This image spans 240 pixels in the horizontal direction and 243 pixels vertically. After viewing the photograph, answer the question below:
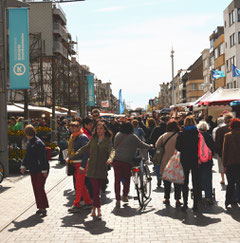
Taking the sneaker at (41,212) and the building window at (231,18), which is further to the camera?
the building window at (231,18)

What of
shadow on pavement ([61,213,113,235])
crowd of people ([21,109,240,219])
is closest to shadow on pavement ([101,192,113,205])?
crowd of people ([21,109,240,219])

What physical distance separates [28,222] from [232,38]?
→ 53461mm

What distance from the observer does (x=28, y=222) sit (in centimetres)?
817

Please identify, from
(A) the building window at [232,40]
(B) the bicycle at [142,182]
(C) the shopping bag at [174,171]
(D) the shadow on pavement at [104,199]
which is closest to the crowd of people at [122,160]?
(C) the shopping bag at [174,171]

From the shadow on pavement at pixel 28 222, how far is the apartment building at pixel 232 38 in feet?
161

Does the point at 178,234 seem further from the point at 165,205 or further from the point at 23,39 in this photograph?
the point at 23,39

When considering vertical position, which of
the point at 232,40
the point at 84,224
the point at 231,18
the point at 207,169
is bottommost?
the point at 84,224

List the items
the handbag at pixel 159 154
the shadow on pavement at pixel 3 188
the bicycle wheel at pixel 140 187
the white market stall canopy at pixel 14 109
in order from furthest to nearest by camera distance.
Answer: the white market stall canopy at pixel 14 109 → the shadow on pavement at pixel 3 188 → the handbag at pixel 159 154 → the bicycle wheel at pixel 140 187

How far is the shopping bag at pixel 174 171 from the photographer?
9031 mm

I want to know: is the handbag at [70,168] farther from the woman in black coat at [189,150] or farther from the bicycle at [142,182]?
the woman in black coat at [189,150]

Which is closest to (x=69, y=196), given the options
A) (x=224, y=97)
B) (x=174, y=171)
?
(x=174, y=171)

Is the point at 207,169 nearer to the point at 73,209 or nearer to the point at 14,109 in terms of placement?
the point at 73,209

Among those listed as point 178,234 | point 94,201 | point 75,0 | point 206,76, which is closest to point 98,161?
point 94,201

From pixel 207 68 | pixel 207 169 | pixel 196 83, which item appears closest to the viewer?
pixel 207 169
